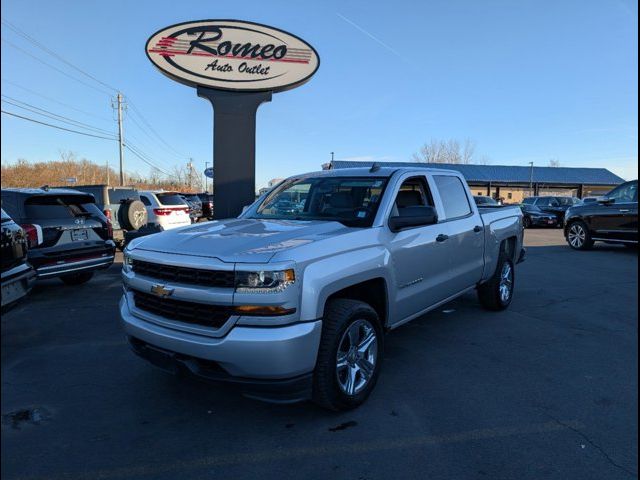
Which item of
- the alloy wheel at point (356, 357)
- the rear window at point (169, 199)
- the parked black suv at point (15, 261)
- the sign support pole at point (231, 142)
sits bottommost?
the alloy wheel at point (356, 357)

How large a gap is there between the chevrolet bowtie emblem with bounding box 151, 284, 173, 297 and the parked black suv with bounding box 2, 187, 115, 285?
12.9ft

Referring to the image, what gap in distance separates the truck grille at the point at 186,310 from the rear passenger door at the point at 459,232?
2497mm

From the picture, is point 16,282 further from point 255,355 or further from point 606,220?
point 606,220

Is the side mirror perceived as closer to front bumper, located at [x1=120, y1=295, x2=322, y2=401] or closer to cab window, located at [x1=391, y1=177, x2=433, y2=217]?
cab window, located at [x1=391, y1=177, x2=433, y2=217]

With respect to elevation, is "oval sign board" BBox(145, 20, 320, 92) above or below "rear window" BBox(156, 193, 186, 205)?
above

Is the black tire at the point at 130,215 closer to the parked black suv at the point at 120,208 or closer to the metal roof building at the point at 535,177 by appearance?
the parked black suv at the point at 120,208

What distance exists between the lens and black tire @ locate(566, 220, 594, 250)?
42.5ft

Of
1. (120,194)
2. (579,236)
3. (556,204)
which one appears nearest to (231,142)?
(120,194)

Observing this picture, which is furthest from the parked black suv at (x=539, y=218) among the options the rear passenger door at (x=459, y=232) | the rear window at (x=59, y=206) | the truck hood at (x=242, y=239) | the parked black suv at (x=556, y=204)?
the truck hood at (x=242, y=239)

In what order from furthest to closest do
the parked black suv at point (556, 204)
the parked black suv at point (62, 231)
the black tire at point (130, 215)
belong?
the parked black suv at point (556, 204), the black tire at point (130, 215), the parked black suv at point (62, 231)

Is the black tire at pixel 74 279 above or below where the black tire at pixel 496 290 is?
below

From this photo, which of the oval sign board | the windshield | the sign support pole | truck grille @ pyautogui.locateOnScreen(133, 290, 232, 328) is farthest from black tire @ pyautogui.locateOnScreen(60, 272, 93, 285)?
truck grille @ pyautogui.locateOnScreen(133, 290, 232, 328)

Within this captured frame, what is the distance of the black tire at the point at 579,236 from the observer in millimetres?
12953

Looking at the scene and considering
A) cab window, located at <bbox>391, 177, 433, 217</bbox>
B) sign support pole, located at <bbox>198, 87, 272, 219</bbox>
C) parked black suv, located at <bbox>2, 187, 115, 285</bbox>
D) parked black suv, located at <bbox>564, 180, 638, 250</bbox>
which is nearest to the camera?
cab window, located at <bbox>391, 177, 433, 217</bbox>
